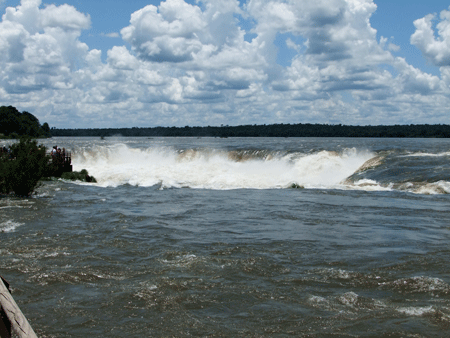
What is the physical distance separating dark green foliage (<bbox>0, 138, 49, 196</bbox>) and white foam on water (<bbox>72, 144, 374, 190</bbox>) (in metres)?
6.22

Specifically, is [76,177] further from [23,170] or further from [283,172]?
[283,172]

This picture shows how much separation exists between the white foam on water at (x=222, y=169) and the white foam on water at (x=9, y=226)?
11.5m

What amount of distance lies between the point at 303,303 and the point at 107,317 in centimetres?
270

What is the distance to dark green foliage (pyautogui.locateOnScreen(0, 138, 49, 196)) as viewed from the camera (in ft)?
56.9

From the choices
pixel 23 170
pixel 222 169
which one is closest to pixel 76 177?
pixel 23 170

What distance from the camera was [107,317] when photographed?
5617 millimetres

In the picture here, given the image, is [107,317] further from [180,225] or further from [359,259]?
[180,225]

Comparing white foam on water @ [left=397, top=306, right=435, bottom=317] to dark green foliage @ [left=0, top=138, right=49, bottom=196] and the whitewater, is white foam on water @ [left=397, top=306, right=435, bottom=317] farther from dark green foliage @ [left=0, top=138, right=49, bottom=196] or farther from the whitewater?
dark green foliage @ [left=0, top=138, right=49, bottom=196]

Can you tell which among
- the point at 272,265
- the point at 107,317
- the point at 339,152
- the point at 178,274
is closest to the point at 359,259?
the point at 272,265

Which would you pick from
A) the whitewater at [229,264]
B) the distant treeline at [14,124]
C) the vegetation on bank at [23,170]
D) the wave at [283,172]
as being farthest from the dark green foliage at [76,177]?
the distant treeline at [14,124]

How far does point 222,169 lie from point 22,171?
18.8 metres

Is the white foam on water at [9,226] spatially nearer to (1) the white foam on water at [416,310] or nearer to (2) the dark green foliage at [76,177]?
(1) the white foam on water at [416,310]

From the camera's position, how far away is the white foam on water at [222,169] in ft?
82.1

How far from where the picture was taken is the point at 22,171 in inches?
688
